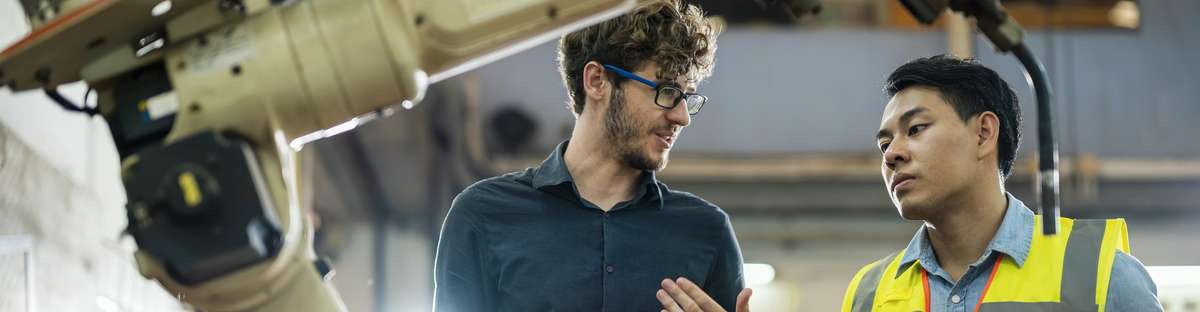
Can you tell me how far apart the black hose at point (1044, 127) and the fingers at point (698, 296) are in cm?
88

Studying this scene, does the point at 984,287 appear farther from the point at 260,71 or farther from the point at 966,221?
the point at 260,71

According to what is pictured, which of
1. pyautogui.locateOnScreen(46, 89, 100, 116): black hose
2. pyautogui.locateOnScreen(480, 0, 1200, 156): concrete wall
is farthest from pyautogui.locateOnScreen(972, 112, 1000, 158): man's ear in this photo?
pyautogui.locateOnScreen(480, 0, 1200, 156): concrete wall

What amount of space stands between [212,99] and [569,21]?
1.21 ft

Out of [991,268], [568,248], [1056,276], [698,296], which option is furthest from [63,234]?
[1056,276]

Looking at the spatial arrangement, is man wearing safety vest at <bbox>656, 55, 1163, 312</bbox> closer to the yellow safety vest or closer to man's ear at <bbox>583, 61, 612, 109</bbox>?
the yellow safety vest

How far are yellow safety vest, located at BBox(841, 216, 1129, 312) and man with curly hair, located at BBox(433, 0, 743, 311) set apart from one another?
318 millimetres

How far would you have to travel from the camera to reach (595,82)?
2.81 m

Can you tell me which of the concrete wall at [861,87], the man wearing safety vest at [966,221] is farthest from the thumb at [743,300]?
the concrete wall at [861,87]

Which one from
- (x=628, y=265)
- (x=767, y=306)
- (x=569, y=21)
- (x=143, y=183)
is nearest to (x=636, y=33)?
(x=628, y=265)

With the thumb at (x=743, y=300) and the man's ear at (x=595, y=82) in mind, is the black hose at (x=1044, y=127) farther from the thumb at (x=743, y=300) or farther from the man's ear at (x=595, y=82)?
→ the man's ear at (x=595, y=82)

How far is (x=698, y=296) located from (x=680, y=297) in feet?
0.09

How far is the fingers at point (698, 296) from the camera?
96.2 inches

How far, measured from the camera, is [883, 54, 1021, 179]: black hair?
102 inches

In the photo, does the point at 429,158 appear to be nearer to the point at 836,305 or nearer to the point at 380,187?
the point at 380,187
